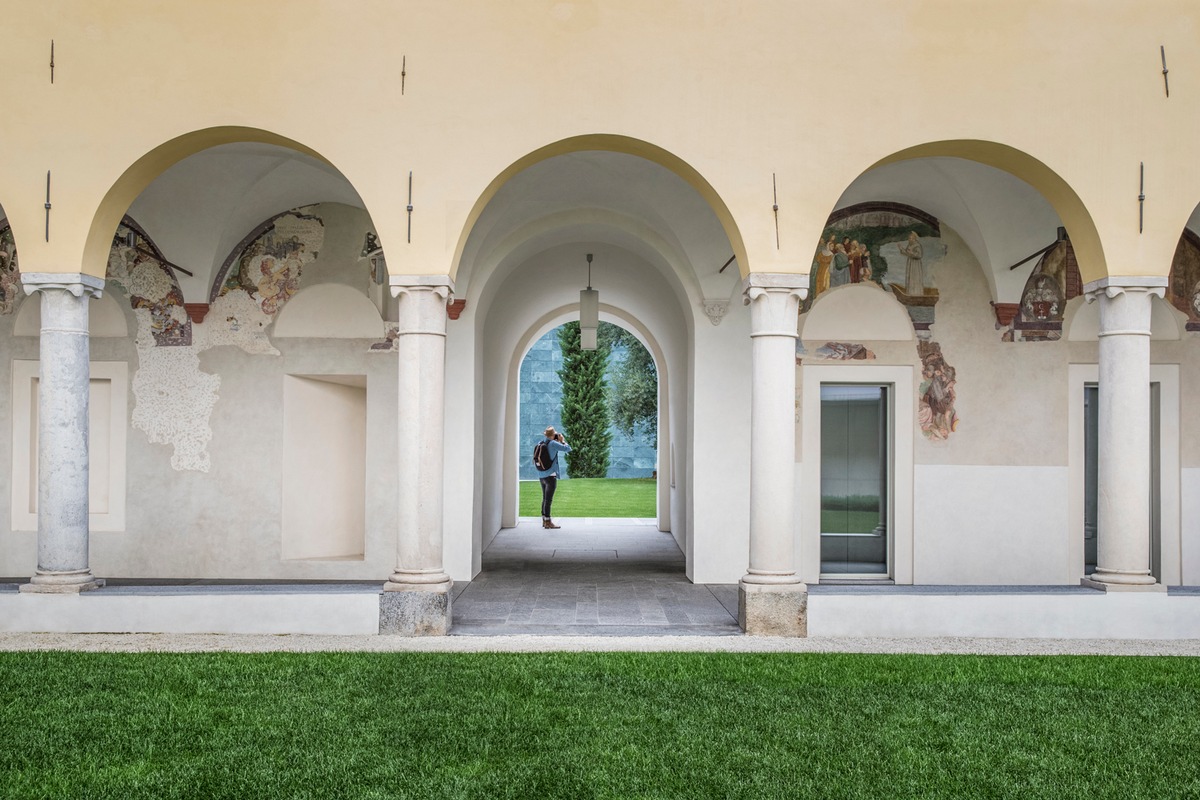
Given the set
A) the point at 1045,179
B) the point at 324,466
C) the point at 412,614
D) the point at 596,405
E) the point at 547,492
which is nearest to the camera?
the point at 412,614

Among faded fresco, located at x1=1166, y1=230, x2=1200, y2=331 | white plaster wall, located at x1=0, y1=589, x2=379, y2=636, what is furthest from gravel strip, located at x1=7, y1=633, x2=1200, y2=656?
faded fresco, located at x1=1166, y1=230, x2=1200, y2=331

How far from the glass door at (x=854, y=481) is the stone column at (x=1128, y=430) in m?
3.22

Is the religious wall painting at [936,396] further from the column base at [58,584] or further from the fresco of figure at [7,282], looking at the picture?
the fresco of figure at [7,282]

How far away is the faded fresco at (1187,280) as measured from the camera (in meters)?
10.9

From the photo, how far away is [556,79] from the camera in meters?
8.17

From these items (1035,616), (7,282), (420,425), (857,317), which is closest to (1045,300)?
(857,317)

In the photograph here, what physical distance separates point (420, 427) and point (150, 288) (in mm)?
4776

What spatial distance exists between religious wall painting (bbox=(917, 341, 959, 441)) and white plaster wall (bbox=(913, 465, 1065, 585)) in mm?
413

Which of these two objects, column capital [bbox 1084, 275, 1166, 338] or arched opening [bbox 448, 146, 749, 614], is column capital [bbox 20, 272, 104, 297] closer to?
arched opening [bbox 448, 146, 749, 614]

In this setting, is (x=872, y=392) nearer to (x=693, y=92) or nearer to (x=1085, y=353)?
(x=1085, y=353)

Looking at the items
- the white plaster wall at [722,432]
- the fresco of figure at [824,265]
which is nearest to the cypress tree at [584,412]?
the white plaster wall at [722,432]

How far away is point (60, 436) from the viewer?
8117mm

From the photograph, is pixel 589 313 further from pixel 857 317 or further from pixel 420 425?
pixel 420 425

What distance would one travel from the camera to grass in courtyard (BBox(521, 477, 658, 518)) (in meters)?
21.7
